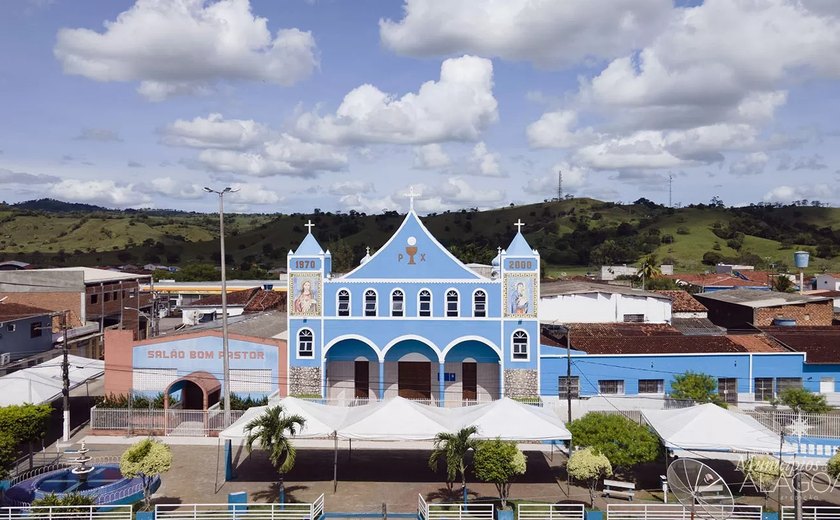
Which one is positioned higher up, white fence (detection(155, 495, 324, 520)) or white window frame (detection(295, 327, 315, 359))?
white window frame (detection(295, 327, 315, 359))

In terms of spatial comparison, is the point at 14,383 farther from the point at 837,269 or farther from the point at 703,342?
the point at 837,269

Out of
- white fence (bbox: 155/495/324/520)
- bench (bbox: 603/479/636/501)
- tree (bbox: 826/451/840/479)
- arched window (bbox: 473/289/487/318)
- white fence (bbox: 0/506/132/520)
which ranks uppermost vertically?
arched window (bbox: 473/289/487/318)

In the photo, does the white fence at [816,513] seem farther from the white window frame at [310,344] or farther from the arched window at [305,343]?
the arched window at [305,343]

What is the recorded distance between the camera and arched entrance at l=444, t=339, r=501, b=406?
1316 inches

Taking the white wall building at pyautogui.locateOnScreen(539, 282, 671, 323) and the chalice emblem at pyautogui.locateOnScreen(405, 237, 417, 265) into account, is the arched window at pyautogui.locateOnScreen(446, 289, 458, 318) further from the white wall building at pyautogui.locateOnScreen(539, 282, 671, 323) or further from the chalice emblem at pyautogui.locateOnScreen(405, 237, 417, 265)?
the white wall building at pyautogui.locateOnScreen(539, 282, 671, 323)

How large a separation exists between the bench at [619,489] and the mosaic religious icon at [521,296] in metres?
10.6

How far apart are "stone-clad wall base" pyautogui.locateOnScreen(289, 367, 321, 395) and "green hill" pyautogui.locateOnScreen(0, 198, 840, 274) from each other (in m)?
62.9

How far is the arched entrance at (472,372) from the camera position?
1316 inches

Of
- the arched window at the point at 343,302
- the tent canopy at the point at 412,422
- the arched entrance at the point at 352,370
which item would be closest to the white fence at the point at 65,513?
the tent canopy at the point at 412,422

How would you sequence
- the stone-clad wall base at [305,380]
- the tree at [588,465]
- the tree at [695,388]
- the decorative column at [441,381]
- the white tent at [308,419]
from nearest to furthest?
the tree at [588,465], the white tent at [308,419], the tree at [695,388], the stone-clad wall base at [305,380], the decorative column at [441,381]

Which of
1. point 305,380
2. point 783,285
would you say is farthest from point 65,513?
point 783,285

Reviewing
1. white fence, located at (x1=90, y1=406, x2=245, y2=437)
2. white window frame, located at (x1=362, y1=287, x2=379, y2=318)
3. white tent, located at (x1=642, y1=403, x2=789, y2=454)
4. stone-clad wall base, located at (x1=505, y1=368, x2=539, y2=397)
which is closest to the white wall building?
stone-clad wall base, located at (x1=505, y1=368, x2=539, y2=397)

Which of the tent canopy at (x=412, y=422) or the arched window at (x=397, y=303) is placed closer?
the tent canopy at (x=412, y=422)

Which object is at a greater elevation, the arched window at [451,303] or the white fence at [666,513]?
the arched window at [451,303]
